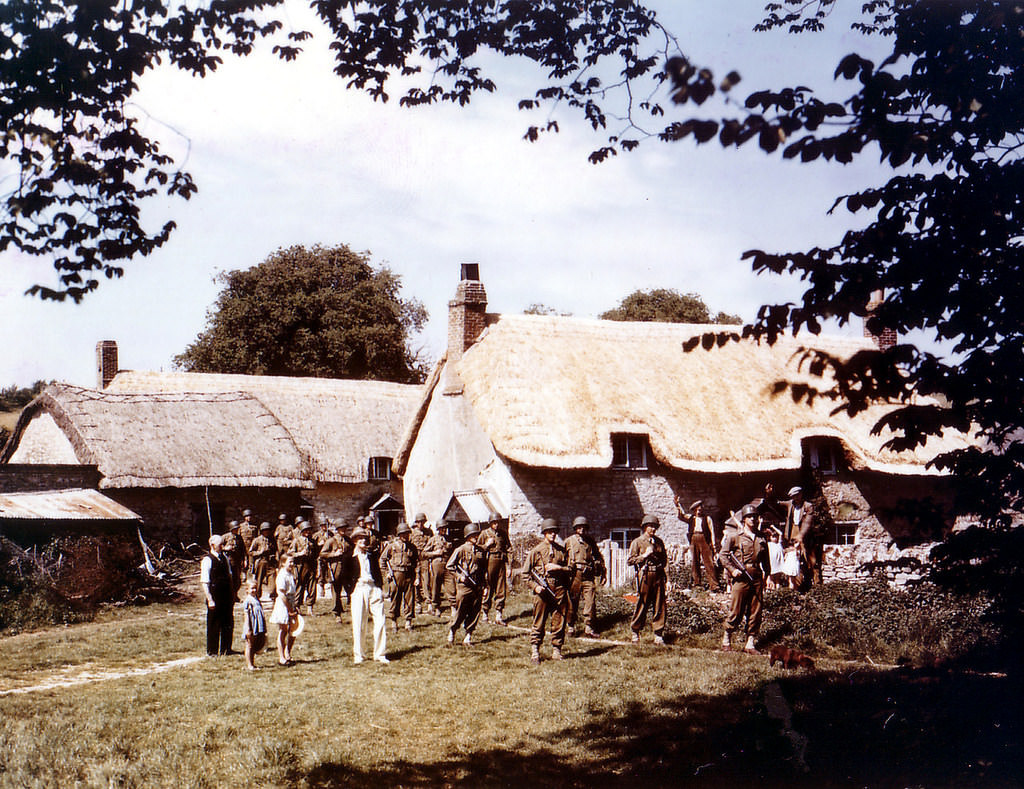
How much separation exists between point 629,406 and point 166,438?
45.0ft

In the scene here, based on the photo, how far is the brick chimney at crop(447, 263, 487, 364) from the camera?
24203mm

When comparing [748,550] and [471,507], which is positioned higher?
[471,507]

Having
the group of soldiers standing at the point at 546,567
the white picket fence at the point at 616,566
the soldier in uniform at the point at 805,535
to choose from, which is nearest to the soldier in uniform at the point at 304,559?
the group of soldiers standing at the point at 546,567

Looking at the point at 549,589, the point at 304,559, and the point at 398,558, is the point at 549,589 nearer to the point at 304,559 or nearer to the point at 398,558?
the point at 398,558

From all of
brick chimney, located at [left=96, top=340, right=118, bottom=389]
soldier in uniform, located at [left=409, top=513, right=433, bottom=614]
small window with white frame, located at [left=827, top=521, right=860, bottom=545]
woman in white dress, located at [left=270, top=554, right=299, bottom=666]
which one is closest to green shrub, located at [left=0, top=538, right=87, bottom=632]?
soldier in uniform, located at [left=409, top=513, right=433, bottom=614]

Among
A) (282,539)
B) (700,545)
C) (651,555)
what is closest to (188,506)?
(282,539)

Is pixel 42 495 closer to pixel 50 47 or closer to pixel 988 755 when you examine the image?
pixel 50 47

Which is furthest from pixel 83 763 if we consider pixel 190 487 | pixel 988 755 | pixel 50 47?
pixel 190 487

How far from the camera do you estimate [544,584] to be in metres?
12.6

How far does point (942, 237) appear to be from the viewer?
4.73m

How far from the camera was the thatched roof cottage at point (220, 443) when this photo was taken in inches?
989

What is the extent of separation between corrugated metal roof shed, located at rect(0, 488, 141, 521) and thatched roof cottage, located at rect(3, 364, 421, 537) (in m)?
2.08

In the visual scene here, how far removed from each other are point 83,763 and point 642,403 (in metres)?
16.7

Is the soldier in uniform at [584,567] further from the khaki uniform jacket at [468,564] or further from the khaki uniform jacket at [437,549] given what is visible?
the khaki uniform jacket at [437,549]
